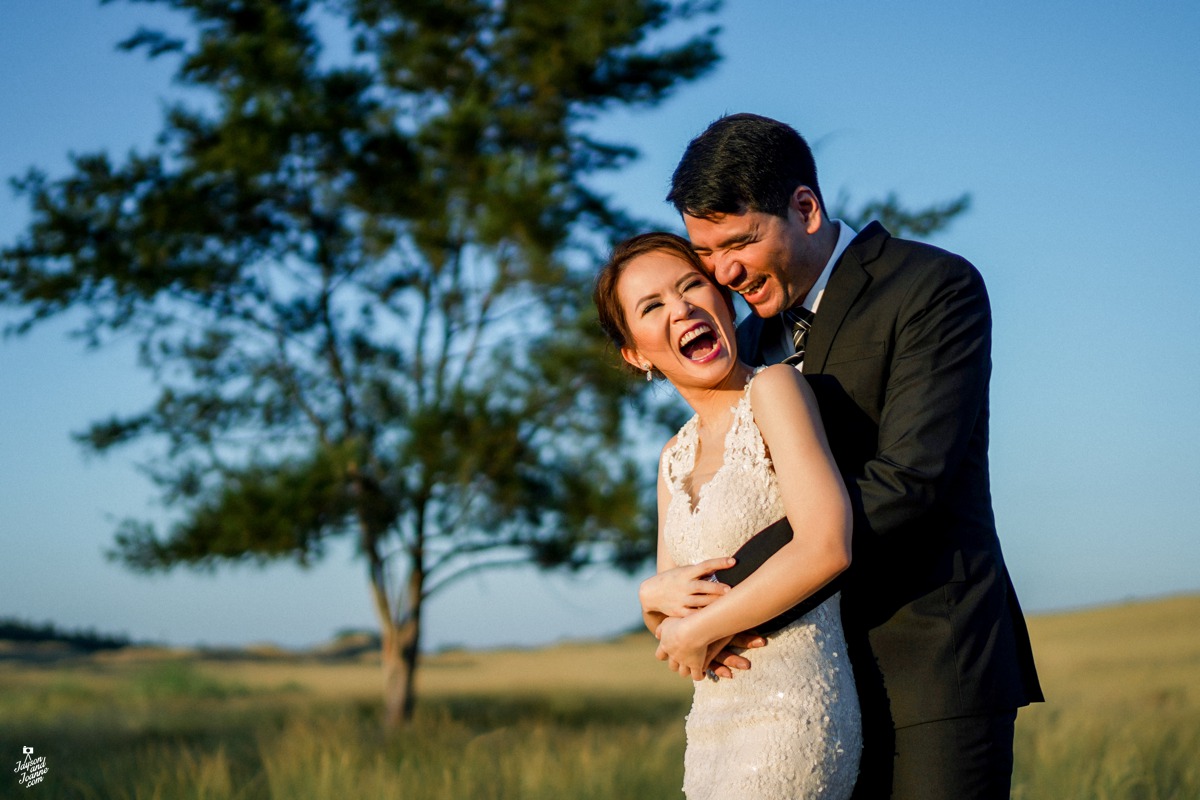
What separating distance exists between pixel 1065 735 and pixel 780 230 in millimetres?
5442

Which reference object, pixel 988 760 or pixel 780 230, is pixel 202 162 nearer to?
pixel 780 230

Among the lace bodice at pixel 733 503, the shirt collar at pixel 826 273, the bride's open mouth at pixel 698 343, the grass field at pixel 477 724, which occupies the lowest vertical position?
the grass field at pixel 477 724

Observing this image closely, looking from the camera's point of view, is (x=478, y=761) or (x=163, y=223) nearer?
(x=478, y=761)

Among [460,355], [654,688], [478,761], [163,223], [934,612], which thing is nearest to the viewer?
[934,612]

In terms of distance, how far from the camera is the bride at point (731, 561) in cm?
202

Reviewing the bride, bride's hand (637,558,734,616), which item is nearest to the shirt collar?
the bride

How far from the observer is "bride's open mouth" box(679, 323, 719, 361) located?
7.75 ft

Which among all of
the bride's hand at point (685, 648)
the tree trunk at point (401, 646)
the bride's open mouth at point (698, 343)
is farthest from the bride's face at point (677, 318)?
the tree trunk at point (401, 646)

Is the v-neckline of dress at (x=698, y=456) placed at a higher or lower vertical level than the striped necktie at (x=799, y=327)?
lower

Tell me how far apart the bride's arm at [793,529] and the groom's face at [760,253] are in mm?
414

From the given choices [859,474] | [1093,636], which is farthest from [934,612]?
[1093,636]

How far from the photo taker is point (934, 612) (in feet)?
7.20

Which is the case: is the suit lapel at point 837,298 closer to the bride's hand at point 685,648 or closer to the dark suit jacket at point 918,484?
the dark suit jacket at point 918,484

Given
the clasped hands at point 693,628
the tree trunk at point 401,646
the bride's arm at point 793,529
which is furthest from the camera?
the tree trunk at point 401,646
